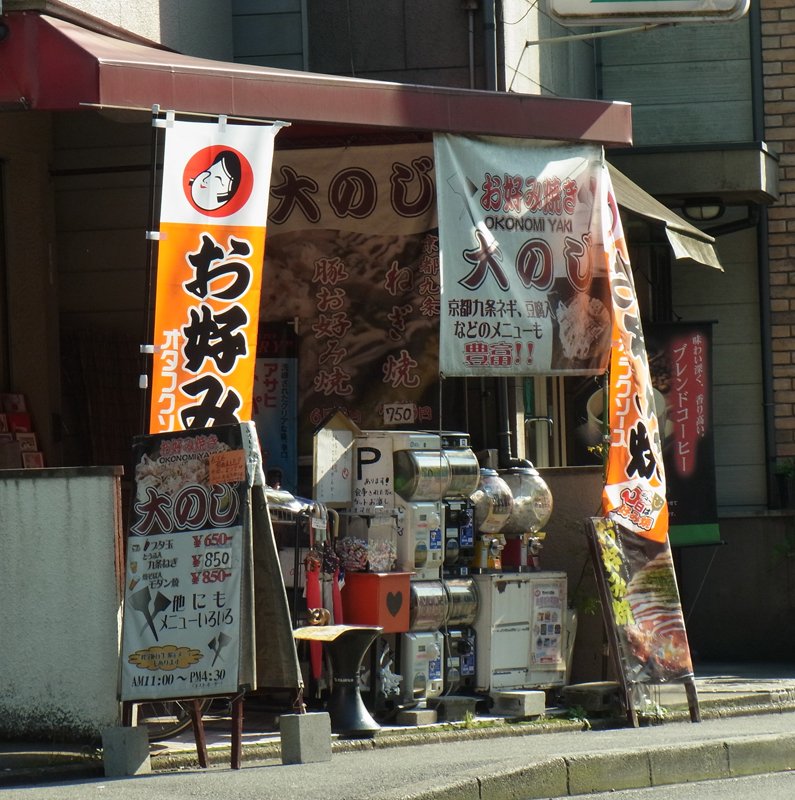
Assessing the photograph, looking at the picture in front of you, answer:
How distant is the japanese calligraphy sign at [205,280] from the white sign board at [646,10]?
3523mm

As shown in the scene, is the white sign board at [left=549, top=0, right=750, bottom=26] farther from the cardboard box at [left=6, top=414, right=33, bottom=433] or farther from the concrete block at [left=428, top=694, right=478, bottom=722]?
the cardboard box at [left=6, top=414, right=33, bottom=433]

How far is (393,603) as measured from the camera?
910 cm

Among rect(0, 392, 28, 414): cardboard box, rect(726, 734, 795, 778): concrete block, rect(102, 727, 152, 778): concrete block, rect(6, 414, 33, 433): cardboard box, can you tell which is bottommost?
rect(726, 734, 795, 778): concrete block

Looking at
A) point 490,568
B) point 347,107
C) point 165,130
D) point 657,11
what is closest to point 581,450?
point 490,568

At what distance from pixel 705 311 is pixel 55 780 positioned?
9625mm

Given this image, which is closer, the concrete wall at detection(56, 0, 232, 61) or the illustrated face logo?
the illustrated face logo

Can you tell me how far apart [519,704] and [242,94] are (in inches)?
172

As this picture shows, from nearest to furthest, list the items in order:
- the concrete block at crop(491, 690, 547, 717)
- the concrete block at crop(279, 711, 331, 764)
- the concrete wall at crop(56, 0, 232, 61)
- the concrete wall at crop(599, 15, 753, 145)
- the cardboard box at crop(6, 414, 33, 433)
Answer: the concrete block at crop(279, 711, 331, 764)
the concrete block at crop(491, 690, 547, 717)
the concrete wall at crop(56, 0, 232, 61)
the cardboard box at crop(6, 414, 33, 433)
the concrete wall at crop(599, 15, 753, 145)

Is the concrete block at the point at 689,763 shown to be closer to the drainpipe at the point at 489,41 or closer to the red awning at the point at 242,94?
the red awning at the point at 242,94

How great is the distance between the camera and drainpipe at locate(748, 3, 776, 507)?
1459cm

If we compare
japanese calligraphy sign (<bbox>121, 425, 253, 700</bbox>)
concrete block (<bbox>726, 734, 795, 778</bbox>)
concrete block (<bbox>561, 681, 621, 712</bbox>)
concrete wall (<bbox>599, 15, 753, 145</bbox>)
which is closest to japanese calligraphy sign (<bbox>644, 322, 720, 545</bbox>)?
concrete wall (<bbox>599, 15, 753, 145</bbox>)

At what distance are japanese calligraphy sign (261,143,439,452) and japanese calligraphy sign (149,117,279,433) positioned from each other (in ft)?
8.62

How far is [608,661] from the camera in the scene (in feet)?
34.2

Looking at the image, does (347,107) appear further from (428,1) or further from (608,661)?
(608,661)
